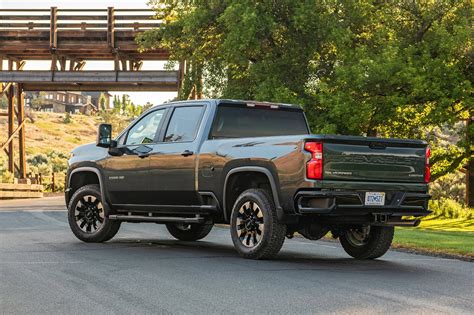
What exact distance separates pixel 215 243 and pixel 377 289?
604 cm

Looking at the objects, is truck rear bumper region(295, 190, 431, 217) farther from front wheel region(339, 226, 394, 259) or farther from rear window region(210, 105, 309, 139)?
rear window region(210, 105, 309, 139)

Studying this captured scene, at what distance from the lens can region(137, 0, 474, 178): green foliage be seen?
27016 mm

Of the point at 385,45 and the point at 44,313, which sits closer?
the point at 44,313

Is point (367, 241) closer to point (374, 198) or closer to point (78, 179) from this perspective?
point (374, 198)

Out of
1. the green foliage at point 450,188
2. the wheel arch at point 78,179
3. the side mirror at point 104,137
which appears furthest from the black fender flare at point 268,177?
the green foliage at point 450,188

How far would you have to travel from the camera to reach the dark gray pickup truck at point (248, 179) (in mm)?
10945

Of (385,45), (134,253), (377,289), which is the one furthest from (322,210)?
(385,45)

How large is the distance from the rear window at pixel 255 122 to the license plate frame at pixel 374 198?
253 centimetres

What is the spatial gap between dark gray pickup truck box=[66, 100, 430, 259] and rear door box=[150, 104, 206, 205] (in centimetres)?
2

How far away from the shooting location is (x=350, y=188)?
10.9 meters

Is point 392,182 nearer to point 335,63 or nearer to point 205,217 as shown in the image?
point 205,217

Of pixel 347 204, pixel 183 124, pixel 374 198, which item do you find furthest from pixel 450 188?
pixel 347 204

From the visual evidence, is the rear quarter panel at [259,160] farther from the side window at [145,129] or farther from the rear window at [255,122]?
the side window at [145,129]

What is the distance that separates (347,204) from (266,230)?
1114 mm
